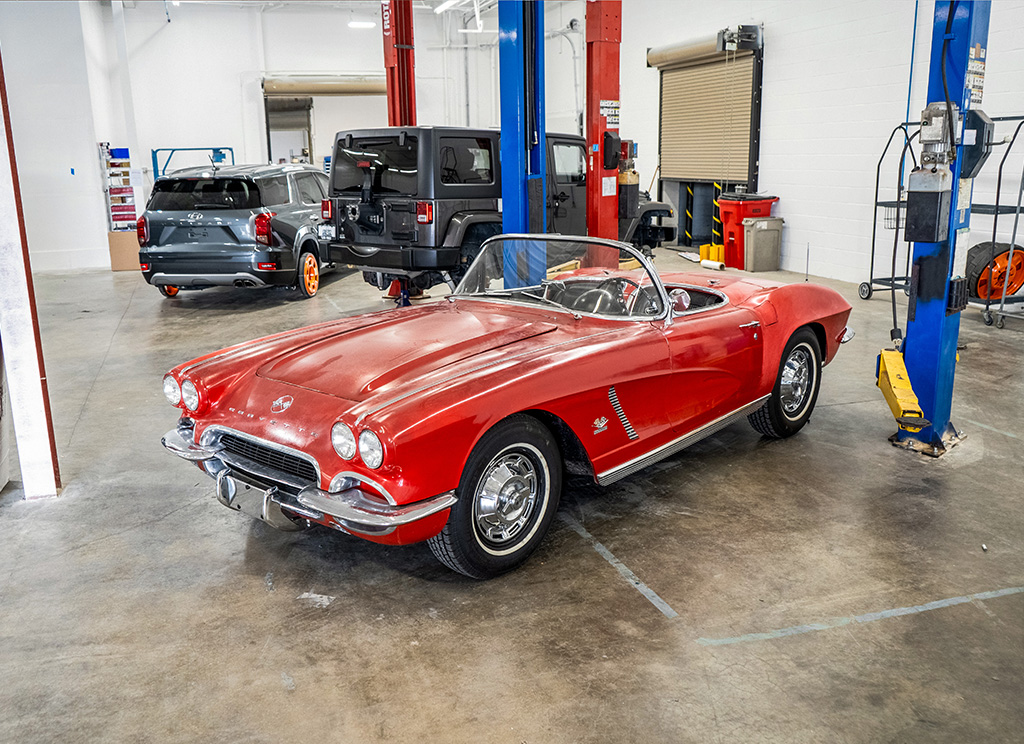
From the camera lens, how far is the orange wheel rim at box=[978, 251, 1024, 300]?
8578 mm

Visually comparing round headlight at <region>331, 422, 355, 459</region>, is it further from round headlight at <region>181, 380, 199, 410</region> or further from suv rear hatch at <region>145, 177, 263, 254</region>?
suv rear hatch at <region>145, 177, 263, 254</region>

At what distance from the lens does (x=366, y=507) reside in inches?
116

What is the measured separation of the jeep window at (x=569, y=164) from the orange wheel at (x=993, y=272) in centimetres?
442

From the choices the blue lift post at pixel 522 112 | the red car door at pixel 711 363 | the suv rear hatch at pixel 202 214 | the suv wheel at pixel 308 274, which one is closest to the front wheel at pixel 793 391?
the red car door at pixel 711 363

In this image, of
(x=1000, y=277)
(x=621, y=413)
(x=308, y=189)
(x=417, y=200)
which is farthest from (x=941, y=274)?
(x=308, y=189)

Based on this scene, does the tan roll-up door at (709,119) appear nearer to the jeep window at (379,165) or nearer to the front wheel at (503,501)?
the jeep window at (379,165)

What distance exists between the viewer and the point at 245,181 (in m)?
9.74

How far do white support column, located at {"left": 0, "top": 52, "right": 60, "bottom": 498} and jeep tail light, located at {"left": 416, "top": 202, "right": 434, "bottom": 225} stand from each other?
433 cm

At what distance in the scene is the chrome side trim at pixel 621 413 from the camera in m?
3.64

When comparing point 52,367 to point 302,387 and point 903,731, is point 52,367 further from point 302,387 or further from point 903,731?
point 903,731

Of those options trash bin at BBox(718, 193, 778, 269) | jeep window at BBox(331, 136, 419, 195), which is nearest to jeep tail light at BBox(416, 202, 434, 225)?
jeep window at BBox(331, 136, 419, 195)

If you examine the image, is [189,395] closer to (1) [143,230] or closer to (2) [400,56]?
(1) [143,230]

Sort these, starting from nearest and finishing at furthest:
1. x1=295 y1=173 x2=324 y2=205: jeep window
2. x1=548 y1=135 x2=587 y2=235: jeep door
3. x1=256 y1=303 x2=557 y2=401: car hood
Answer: x1=256 y1=303 x2=557 y2=401: car hood < x1=548 y1=135 x2=587 y2=235: jeep door < x1=295 y1=173 x2=324 y2=205: jeep window

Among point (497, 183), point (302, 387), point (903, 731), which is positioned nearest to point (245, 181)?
point (497, 183)
